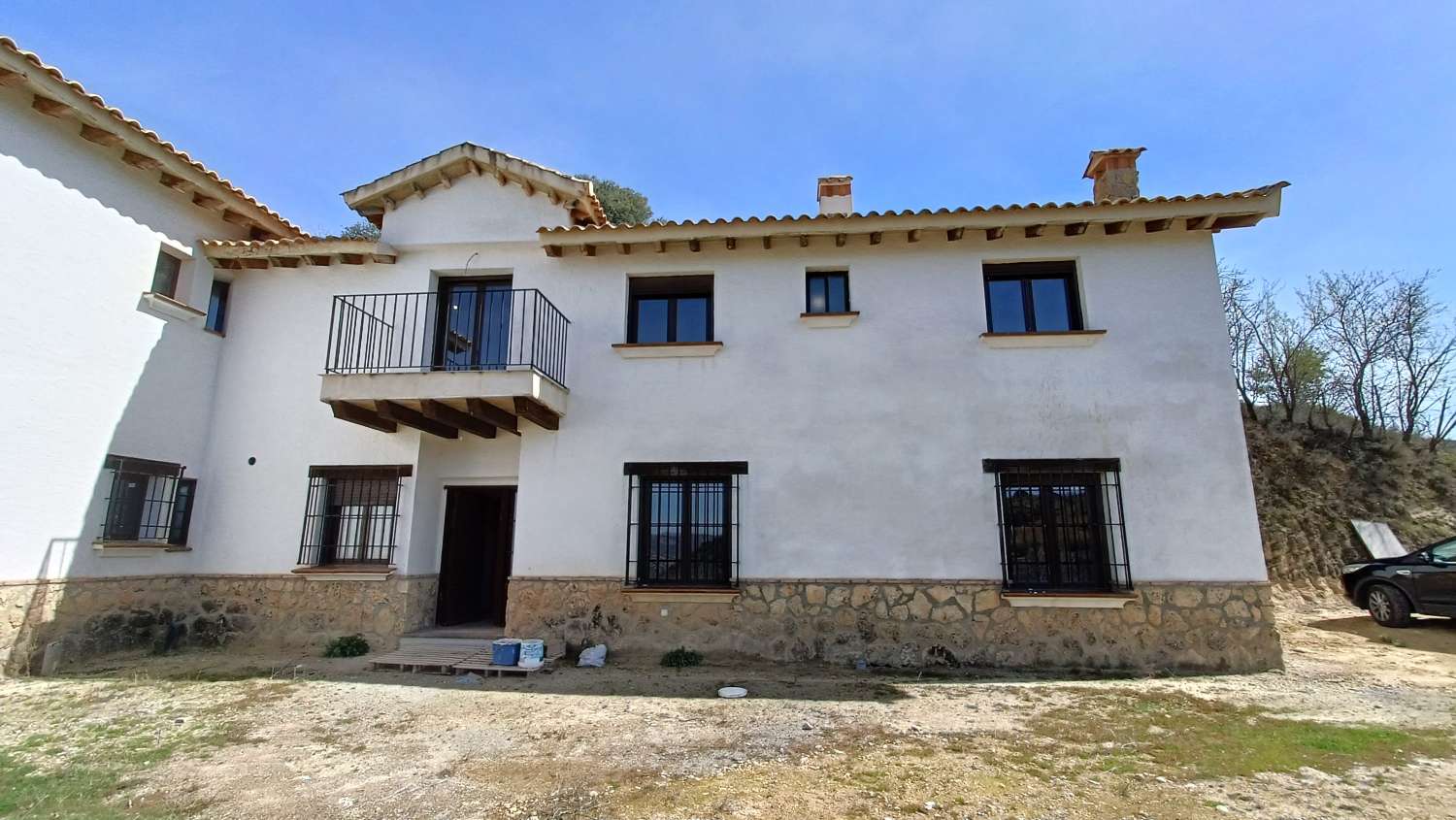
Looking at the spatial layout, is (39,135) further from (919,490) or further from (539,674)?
(919,490)

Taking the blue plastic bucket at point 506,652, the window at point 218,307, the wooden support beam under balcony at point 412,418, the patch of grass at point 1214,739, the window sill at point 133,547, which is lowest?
the patch of grass at point 1214,739

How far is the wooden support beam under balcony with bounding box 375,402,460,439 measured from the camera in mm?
7969

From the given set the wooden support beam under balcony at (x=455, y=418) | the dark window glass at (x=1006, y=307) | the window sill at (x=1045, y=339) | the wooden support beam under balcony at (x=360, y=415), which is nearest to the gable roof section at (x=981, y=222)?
the dark window glass at (x=1006, y=307)

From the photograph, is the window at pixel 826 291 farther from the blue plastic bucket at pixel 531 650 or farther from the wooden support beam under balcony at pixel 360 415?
the wooden support beam under balcony at pixel 360 415

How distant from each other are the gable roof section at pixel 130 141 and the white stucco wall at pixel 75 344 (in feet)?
0.65

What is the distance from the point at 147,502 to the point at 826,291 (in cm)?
924

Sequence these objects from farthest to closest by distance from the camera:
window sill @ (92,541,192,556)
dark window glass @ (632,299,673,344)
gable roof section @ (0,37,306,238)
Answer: dark window glass @ (632,299,673,344)
window sill @ (92,541,192,556)
gable roof section @ (0,37,306,238)

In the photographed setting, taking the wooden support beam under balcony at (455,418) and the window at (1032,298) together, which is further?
the window at (1032,298)

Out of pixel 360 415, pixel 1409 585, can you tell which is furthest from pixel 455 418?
pixel 1409 585

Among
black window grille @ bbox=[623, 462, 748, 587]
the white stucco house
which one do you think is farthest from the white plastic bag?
black window grille @ bbox=[623, 462, 748, 587]

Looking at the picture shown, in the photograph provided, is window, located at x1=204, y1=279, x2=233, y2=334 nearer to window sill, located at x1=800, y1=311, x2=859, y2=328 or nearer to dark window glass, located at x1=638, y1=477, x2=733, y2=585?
dark window glass, located at x1=638, y1=477, x2=733, y2=585

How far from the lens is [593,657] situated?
7.85m

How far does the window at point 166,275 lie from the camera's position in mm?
8789

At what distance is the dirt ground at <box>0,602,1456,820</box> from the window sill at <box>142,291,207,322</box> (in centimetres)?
435
